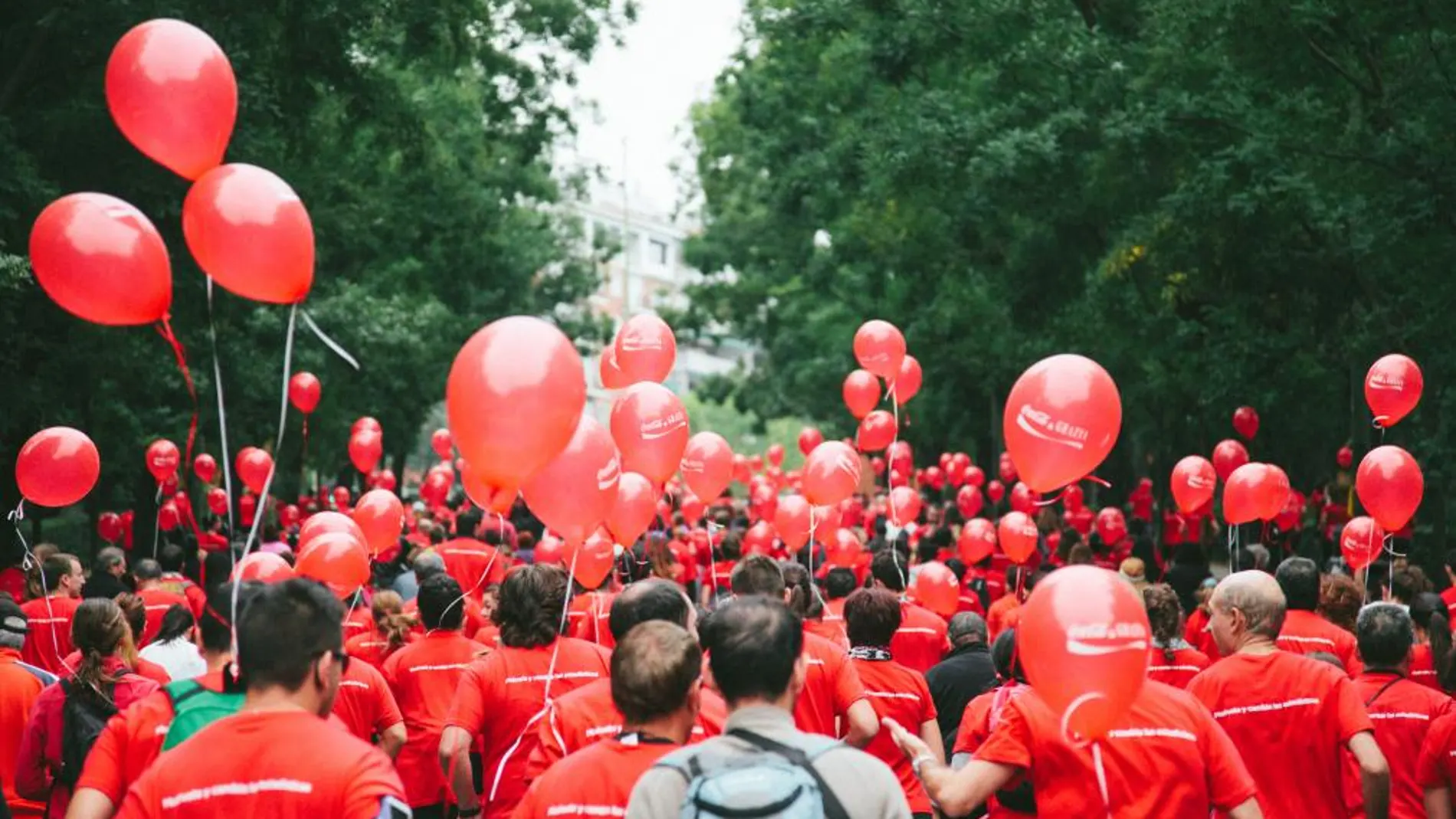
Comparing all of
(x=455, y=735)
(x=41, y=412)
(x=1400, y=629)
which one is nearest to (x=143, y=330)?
(x=41, y=412)

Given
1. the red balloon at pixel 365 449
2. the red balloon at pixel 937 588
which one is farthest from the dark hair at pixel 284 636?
the red balloon at pixel 365 449

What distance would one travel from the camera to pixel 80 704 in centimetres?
616

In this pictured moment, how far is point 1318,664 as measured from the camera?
5.86 meters

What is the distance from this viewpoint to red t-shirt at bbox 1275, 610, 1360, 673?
7.73 m

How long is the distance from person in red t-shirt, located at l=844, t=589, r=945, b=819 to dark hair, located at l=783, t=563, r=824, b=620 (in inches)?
35.4

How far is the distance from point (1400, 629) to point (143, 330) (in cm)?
1451

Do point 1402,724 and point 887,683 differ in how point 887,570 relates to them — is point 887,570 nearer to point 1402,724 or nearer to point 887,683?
point 887,683

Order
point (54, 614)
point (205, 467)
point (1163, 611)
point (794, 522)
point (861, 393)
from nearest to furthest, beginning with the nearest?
1. point (1163, 611)
2. point (54, 614)
3. point (794, 522)
4. point (861, 393)
5. point (205, 467)

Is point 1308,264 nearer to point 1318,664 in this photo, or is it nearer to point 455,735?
point 1318,664

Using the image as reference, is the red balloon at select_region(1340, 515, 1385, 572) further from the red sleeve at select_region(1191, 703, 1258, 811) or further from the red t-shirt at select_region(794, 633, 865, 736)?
the red sleeve at select_region(1191, 703, 1258, 811)

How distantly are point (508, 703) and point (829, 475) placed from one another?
512cm

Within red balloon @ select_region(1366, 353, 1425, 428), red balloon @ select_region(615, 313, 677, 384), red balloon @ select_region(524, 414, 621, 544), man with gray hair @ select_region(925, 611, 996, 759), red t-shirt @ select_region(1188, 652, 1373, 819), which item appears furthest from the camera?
red balloon @ select_region(1366, 353, 1425, 428)

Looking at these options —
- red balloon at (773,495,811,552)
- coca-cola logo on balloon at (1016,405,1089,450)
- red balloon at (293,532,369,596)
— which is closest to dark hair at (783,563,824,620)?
coca-cola logo on balloon at (1016,405,1089,450)

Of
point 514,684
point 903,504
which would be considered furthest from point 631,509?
point 903,504
